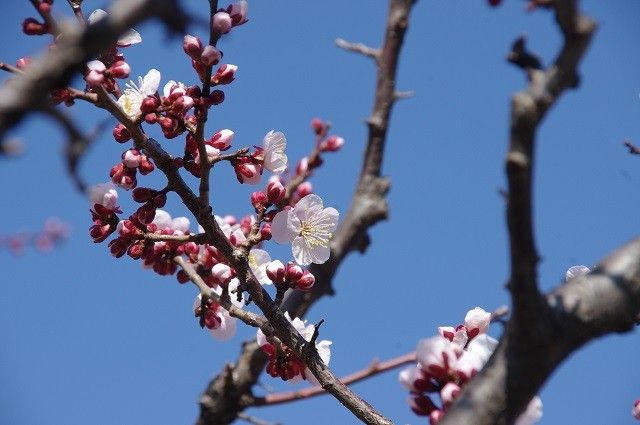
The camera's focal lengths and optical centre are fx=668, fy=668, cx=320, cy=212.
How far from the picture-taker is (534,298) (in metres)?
1.10

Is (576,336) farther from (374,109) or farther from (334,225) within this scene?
(374,109)

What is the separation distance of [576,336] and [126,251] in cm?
138

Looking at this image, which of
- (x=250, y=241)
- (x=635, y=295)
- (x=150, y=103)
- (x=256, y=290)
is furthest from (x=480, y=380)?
(x=150, y=103)

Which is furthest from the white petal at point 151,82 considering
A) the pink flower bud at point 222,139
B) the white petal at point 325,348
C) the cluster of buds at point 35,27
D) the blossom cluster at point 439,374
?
the blossom cluster at point 439,374

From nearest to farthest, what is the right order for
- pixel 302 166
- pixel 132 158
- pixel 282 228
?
1. pixel 132 158
2. pixel 282 228
3. pixel 302 166

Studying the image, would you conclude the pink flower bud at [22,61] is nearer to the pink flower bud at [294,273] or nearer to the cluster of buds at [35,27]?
the cluster of buds at [35,27]

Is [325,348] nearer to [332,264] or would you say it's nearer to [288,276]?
[288,276]

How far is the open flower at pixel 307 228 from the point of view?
2.14 metres

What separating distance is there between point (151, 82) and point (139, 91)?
0.11m

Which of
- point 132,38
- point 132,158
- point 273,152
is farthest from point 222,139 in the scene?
point 132,38

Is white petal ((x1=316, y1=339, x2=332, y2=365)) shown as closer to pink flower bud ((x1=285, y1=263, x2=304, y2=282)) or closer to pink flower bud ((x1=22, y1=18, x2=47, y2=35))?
pink flower bud ((x1=285, y1=263, x2=304, y2=282))

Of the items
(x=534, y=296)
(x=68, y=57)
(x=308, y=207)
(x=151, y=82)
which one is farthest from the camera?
(x=308, y=207)

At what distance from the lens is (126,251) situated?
6.79ft

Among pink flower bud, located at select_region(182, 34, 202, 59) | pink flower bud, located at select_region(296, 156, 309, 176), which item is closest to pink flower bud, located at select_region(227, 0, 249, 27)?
pink flower bud, located at select_region(182, 34, 202, 59)
